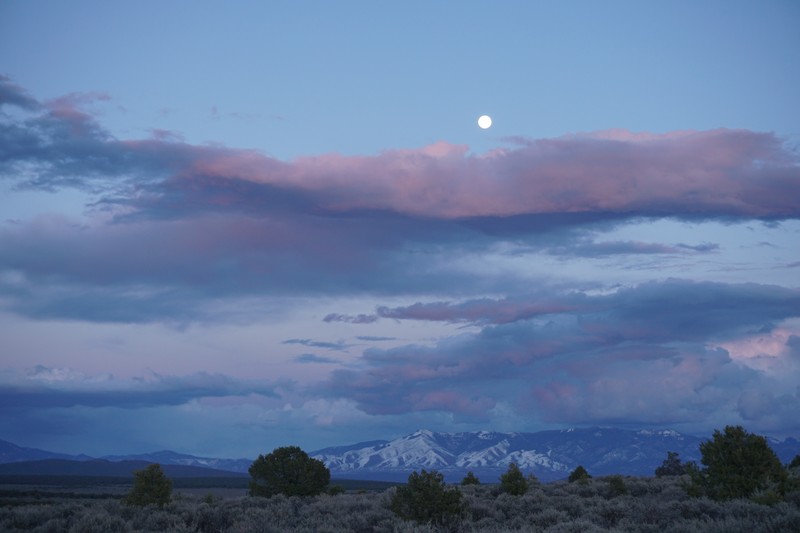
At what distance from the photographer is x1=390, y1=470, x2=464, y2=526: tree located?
A: 23.8 metres

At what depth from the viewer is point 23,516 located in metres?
22.7

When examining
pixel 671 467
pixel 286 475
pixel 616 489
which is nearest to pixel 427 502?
pixel 616 489

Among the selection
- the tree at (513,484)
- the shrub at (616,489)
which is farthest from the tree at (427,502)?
the shrub at (616,489)

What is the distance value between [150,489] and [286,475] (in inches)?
602

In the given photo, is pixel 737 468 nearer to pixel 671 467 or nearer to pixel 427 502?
pixel 427 502

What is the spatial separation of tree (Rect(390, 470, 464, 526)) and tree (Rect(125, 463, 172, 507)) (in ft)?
42.8

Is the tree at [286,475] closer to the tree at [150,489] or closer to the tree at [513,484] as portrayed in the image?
the tree at [150,489]

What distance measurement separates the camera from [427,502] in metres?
23.9

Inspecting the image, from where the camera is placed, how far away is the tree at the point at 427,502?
2375 cm

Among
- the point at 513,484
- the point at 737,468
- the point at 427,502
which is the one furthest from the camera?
the point at 513,484

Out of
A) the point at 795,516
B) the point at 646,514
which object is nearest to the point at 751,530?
the point at 795,516

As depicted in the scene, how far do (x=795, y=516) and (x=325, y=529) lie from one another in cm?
1287

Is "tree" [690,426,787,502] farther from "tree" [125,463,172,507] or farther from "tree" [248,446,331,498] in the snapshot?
"tree" [248,446,331,498]

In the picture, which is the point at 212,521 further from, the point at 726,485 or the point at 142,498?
the point at 726,485
